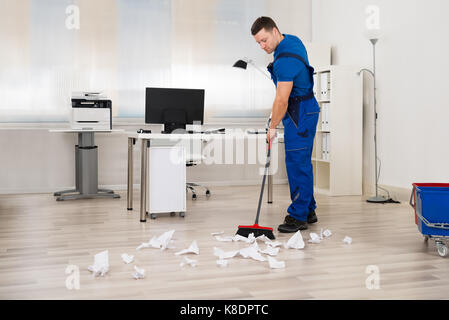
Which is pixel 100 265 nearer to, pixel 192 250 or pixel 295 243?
pixel 192 250

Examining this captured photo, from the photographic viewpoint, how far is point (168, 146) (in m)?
3.95

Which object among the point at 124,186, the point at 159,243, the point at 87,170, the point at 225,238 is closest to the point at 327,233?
the point at 225,238

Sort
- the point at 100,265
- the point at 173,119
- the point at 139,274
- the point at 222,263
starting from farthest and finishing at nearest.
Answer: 1. the point at 173,119
2. the point at 222,263
3. the point at 100,265
4. the point at 139,274

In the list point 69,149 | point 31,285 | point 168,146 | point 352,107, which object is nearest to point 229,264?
point 31,285

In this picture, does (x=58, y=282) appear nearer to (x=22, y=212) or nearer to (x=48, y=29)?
(x=22, y=212)

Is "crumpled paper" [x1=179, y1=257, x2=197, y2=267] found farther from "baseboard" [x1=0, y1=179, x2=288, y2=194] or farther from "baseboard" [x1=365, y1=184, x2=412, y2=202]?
"baseboard" [x1=0, y1=179, x2=288, y2=194]

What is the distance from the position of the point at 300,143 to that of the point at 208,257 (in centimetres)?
112

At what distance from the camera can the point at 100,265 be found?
8.33 feet

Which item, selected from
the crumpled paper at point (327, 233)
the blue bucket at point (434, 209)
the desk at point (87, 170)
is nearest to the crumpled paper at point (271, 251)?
the crumpled paper at point (327, 233)

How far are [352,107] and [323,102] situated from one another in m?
0.34

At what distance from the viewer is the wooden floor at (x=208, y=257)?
7.34 feet

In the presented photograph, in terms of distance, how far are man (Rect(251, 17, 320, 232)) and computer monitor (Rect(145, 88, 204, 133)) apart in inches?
47.2

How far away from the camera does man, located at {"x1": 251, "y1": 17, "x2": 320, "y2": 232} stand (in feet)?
11.0

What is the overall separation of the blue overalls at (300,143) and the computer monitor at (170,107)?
120 centimetres
